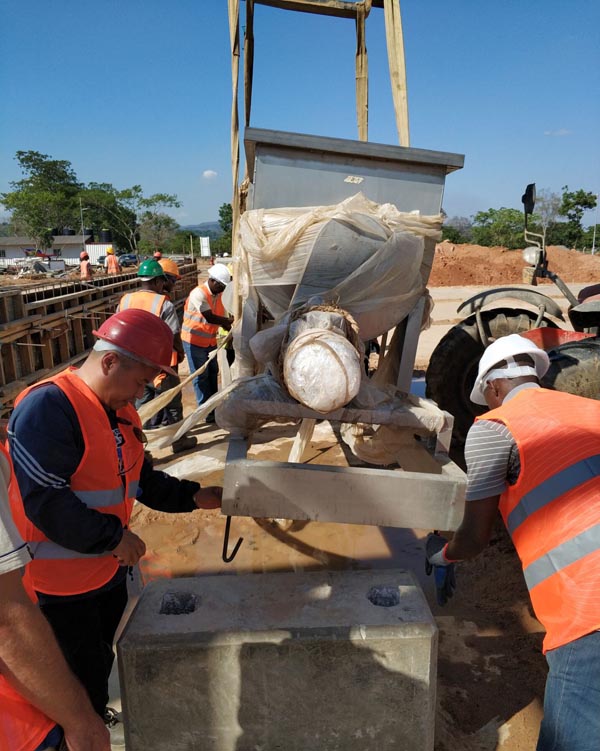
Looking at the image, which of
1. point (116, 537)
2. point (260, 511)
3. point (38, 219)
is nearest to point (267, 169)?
point (260, 511)

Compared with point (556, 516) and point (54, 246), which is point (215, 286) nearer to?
point (556, 516)

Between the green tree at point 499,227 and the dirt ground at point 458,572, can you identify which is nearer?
the dirt ground at point 458,572

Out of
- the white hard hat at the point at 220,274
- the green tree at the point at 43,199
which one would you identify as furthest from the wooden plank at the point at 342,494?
the green tree at the point at 43,199

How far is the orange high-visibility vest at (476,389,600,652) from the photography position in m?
1.71

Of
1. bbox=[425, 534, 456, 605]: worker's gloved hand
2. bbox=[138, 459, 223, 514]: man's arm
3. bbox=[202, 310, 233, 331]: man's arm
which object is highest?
bbox=[202, 310, 233, 331]: man's arm

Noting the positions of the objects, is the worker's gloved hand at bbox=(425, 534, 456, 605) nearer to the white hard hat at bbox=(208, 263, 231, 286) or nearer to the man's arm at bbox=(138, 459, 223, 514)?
the man's arm at bbox=(138, 459, 223, 514)

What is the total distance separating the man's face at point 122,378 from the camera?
1.92 m

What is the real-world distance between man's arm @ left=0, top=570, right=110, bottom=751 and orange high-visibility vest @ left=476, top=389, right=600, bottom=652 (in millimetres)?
1432

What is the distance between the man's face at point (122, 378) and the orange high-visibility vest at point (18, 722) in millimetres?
650

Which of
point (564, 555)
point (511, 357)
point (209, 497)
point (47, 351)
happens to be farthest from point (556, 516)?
point (47, 351)

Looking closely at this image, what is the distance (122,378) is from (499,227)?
47.2 meters

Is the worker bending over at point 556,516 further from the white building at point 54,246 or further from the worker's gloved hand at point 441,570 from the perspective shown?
the white building at point 54,246

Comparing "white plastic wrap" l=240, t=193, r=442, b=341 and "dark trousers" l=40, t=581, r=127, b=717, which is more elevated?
"white plastic wrap" l=240, t=193, r=442, b=341

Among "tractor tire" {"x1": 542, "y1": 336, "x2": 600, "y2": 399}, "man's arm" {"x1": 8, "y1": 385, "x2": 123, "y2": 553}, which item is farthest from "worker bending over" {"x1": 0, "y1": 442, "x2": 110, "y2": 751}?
"tractor tire" {"x1": 542, "y1": 336, "x2": 600, "y2": 399}
